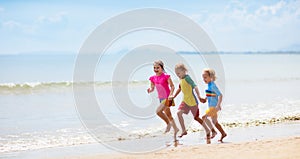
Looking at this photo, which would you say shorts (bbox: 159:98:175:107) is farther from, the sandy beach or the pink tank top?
the sandy beach

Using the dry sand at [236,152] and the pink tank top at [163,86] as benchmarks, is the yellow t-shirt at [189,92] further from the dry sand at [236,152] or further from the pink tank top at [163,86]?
the dry sand at [236,152]

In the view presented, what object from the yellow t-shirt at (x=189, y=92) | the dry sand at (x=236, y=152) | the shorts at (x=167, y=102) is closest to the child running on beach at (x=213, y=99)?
the yellow t-shirt at (x=189, y=92)

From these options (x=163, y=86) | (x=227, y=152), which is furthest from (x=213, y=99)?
Answer: (x=227, y=152)

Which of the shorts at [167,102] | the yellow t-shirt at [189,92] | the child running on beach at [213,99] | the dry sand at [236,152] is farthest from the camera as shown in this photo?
the shorts at [167,102]

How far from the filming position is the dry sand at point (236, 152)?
6.86 m

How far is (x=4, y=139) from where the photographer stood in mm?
9727

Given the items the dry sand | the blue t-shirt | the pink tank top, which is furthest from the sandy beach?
the pink tank top

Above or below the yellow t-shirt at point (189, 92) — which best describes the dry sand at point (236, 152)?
below

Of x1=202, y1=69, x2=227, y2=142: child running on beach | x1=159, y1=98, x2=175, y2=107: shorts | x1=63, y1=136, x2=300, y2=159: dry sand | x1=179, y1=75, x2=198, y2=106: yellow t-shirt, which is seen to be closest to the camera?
x1=63, y1=136, x2=300, y2=159: dry sand

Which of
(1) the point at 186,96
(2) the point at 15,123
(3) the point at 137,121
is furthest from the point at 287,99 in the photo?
(2) the point at 15,123

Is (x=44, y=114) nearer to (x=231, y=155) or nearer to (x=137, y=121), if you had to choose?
(x=137, y=121)

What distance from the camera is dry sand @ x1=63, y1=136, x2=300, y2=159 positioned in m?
6.86

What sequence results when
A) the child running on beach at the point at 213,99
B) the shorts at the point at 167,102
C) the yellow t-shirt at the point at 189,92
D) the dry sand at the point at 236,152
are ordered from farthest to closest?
the shorts at the point at 167,102 → the yellow t-shirt at the point at 189,92 → the child running on beach at the point at 213,99 → the dry sand at the point at 236,152

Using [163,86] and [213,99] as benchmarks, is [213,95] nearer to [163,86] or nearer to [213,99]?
[213,99]
